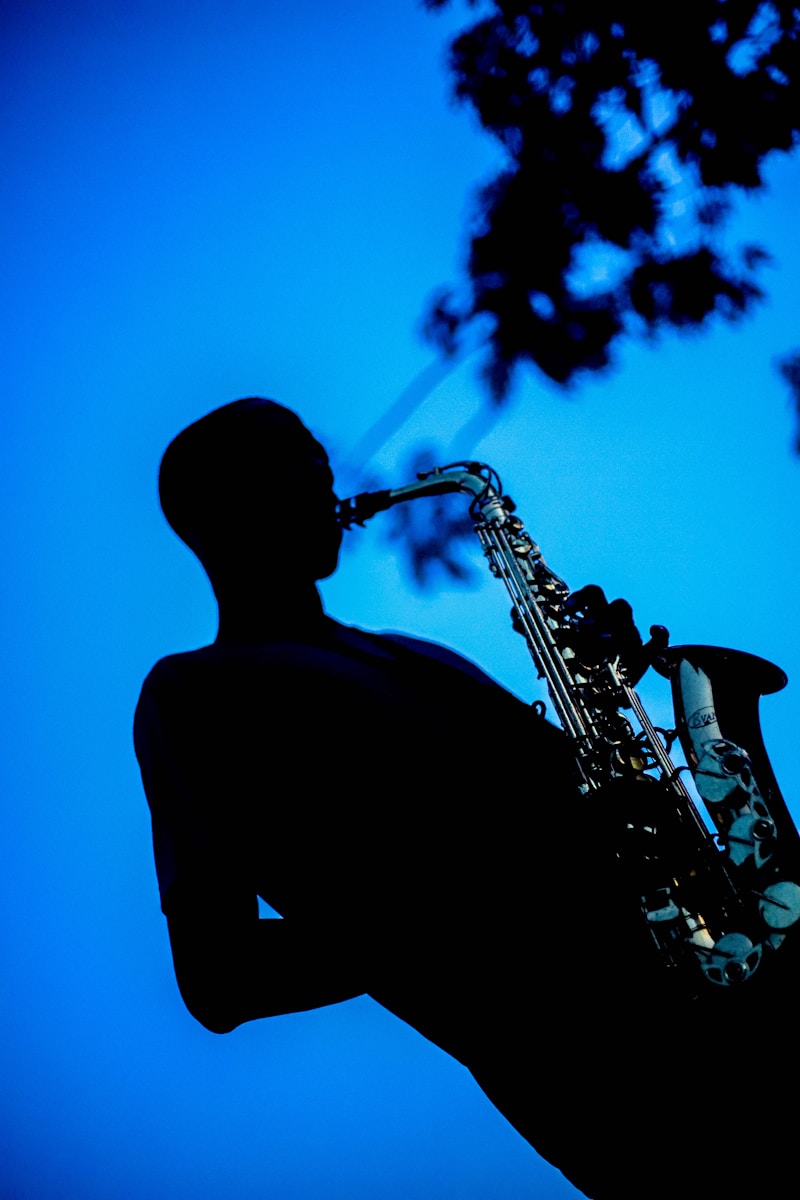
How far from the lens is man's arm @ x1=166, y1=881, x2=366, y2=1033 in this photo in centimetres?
140

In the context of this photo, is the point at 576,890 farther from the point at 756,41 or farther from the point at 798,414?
the point at 756,41

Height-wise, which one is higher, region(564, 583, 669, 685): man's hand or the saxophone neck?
the saxophone neck

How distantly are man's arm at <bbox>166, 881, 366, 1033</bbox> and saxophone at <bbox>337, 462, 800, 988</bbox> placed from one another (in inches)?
30.2

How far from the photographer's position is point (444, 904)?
153 centimetres

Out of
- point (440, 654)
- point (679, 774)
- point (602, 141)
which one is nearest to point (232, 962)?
point (440, 654)

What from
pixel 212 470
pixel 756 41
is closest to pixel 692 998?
pixel 212 470

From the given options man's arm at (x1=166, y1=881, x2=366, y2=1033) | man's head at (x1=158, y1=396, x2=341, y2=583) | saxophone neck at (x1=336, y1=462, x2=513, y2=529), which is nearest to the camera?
man's arm at (x1=166, y1=881, x2=366, y2=1033)

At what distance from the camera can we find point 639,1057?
1441 mm

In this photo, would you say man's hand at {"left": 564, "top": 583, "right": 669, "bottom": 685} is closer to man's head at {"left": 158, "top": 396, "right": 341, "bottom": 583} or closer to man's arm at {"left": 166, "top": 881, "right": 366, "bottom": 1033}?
man's head at {"left": 158, "top": 396, "right": 341, "bottom": 583}

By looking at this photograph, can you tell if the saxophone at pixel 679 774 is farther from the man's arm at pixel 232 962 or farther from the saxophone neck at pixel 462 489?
the man's arm at pixel 232 962

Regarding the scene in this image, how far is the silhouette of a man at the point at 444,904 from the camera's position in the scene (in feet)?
4.60

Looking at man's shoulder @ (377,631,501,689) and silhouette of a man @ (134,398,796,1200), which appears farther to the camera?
man's shoulder @ (377,631,501,689)

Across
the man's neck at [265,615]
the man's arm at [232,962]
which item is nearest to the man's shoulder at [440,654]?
the man's neck at [265,615]

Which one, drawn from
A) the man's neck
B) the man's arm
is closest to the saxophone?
the man's neck
